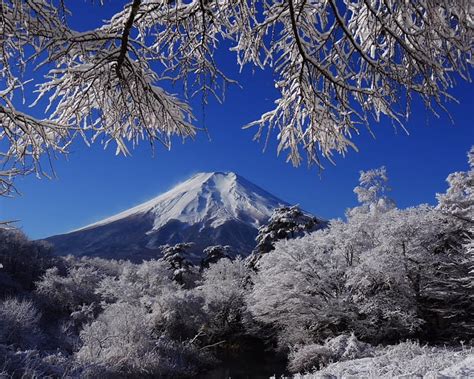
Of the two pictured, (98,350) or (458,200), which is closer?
(98,350)

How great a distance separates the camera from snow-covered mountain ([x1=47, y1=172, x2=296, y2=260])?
4820 inches

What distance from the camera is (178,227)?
147250mm

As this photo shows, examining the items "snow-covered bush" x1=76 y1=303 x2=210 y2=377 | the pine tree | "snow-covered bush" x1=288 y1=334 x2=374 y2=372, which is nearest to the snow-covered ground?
"snow-covered bush" x1=288 y1=334 x2=374 y2=372

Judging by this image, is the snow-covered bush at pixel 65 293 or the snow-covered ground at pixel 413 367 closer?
the snow-covered ground at pixel 413 367

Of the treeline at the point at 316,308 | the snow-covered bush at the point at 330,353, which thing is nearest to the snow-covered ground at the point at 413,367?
the snow-covered bush at the point at 330,353

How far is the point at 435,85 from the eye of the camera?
3.10m

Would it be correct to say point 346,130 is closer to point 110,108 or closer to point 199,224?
point 110,108

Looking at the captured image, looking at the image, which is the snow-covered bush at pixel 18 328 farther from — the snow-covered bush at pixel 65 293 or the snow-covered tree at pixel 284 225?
the snow-covered tree at pixel 284 225

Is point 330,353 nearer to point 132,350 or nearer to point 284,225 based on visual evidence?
point 132,350

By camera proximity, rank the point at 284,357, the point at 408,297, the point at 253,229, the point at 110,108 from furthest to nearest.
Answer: the point at 253,229 < the point at 284,357 < the point at 408,297 < the point at 110,108

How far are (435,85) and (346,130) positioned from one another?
832mm

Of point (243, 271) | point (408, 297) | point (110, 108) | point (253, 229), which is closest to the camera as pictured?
point (110, 108)

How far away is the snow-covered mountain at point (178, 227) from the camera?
402ft

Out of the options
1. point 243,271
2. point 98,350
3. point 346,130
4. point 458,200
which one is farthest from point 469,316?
point 346,130
